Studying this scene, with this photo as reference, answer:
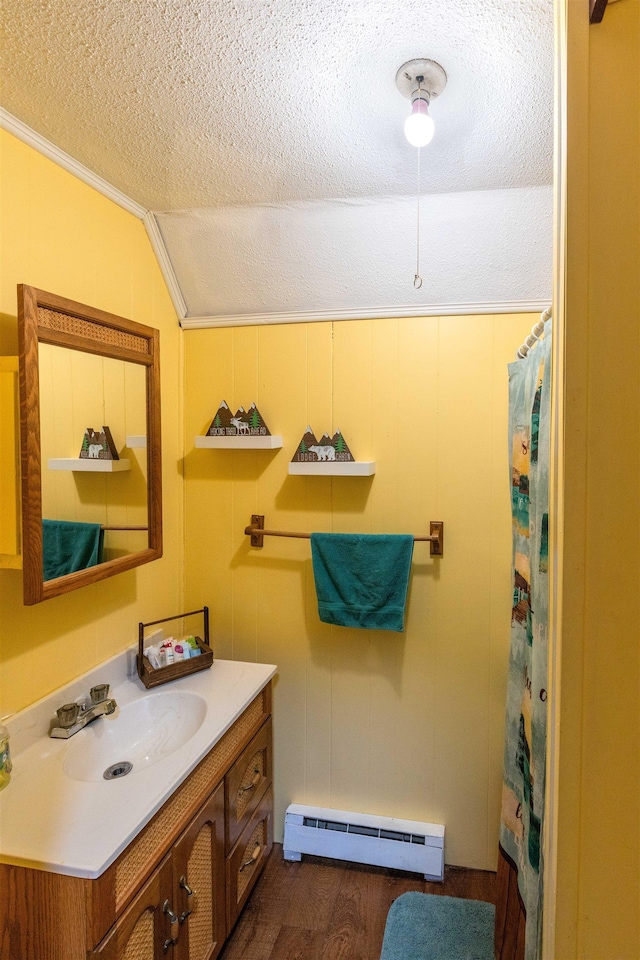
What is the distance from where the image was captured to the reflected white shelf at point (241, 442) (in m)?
1.89

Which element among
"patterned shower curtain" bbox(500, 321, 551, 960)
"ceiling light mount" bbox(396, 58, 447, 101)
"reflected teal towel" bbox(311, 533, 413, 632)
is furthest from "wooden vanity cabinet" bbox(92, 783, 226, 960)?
"ceiling light mount" bbox(396, 58, 447, 101)

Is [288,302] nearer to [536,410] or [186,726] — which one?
[536,410]

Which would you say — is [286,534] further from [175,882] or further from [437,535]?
[175,882]

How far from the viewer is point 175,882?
1240 millimetres

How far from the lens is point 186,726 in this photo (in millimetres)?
1596

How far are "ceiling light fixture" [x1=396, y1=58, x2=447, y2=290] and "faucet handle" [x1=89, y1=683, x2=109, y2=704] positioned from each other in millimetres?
1654

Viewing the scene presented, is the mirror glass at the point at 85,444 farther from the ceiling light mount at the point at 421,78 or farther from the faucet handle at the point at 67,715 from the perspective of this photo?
the ceiling light mount at the point at 421,78

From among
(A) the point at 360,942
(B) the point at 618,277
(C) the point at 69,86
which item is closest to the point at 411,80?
(C) the point at 69,86

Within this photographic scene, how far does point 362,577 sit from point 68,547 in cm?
95

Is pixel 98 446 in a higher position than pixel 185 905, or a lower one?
higher

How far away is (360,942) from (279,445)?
1635mm

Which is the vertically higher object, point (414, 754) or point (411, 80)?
point (411, 80)

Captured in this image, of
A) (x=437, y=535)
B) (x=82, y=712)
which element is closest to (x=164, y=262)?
(x=437, y=535)

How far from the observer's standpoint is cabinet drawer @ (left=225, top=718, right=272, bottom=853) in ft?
5.12
